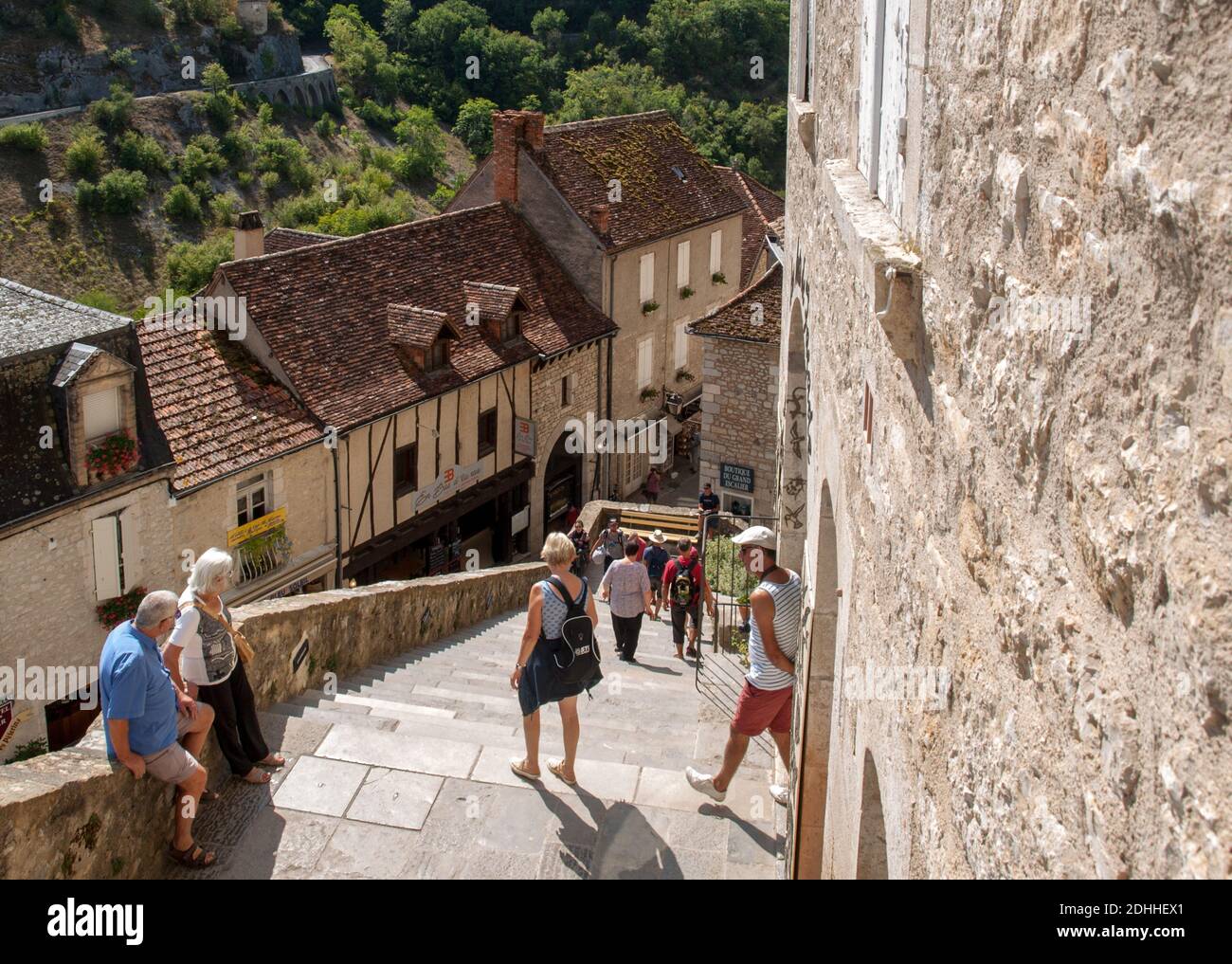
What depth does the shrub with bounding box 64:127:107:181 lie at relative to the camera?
142ft

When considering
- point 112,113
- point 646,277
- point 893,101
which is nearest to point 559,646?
point 893,101

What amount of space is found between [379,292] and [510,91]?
42280 millimetres

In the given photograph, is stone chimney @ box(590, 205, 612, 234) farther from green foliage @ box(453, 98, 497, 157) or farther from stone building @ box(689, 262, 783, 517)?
green foliage @ box(453, 98, 497, 157)

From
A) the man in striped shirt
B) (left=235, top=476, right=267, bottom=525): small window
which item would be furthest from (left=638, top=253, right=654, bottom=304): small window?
the man in striped shirt

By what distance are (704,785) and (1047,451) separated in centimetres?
472

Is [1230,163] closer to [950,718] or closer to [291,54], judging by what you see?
[950,718]

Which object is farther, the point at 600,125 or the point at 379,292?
the point at 600,125

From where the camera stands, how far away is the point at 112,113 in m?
46.4

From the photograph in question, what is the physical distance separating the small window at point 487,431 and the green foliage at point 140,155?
95.3 ft

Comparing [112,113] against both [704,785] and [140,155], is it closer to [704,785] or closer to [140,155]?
[140,155]

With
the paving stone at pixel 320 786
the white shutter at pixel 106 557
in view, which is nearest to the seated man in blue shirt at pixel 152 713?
the paving stone at pixel 320 786

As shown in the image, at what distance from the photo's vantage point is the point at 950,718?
8.11 feet

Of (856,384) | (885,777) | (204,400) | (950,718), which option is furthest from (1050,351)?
(204,400)

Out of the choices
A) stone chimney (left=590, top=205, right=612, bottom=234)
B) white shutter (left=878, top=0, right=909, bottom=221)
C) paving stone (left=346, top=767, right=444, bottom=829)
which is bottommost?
paving stone (left=346, top=767, right=444, bottom=829)
